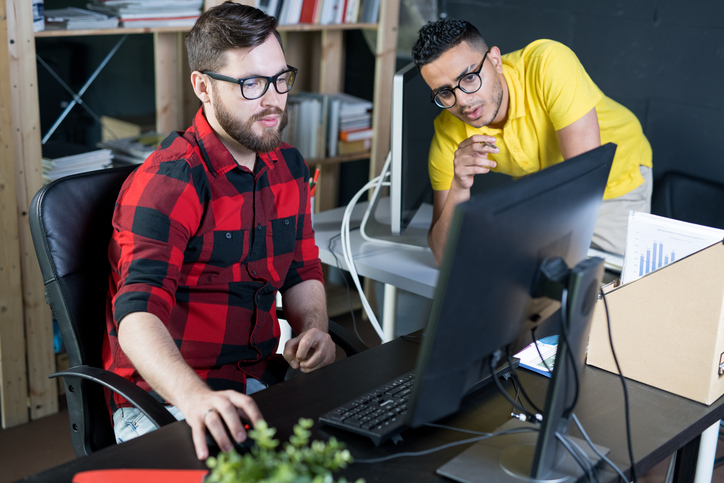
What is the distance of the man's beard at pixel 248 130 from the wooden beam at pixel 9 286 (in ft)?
3.36

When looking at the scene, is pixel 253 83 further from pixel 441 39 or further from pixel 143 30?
pixel 143 30

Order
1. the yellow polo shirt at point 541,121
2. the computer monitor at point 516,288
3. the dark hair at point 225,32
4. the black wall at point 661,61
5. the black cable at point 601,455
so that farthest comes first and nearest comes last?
the black wall at point 661,61 → the yellow polo shirt at point 541,121 → the dark hair at point 225,32 → the black cable at point 601,455 → the computer monitor at point 516,288

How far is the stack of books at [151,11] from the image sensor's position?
2.44m

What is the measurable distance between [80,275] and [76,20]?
1.28 meters

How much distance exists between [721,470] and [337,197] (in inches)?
85.1

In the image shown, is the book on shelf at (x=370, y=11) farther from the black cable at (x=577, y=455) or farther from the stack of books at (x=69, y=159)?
the black cable at (x=577, y=455)

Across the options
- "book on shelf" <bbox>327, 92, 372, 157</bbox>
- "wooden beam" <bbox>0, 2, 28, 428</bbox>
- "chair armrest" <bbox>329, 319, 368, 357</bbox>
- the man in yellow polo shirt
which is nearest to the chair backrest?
"chair armrest" <bbox>329, 319, 368, 357</bbox>

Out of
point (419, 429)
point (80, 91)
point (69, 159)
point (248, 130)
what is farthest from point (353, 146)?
point (419, 429)

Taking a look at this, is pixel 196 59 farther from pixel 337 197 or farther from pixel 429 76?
pixel 337 197

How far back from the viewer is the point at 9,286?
2.31 m

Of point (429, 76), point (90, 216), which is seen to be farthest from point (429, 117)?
point (90, 216)

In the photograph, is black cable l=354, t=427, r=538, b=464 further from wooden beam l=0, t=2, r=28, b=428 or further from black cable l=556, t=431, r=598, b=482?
wooden beam l=0, t=2, r=28, b=428

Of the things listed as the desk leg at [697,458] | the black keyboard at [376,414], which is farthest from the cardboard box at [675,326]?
the black keyboard at [376,414]

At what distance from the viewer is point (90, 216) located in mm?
1427
